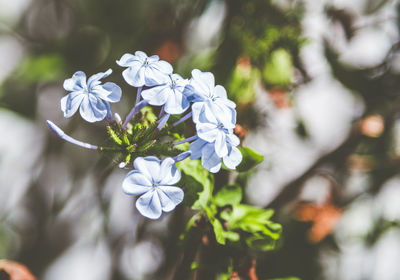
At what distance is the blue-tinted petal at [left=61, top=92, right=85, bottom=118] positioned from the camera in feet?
1.48

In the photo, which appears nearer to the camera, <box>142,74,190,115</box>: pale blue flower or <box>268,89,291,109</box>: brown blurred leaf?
<box>142,74,190,115</box>: pale blue flower

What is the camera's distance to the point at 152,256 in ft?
3.61

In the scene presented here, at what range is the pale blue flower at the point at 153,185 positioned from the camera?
0.42m

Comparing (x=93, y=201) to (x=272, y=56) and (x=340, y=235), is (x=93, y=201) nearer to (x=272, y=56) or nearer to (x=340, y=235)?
(x=272, y=56)

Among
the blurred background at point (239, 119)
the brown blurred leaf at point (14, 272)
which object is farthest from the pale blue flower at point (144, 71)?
the blurred background at point (239, 119)

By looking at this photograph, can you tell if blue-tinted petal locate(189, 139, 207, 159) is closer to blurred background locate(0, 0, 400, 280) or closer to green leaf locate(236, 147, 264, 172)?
green leaf locate(236, 147, 264, 172)

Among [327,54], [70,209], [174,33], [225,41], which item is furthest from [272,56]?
[70,209]

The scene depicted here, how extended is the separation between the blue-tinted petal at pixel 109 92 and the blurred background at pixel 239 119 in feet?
1.95

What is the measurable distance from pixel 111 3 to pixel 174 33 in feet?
0.85

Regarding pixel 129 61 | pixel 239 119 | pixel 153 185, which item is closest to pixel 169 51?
pixel 239 119

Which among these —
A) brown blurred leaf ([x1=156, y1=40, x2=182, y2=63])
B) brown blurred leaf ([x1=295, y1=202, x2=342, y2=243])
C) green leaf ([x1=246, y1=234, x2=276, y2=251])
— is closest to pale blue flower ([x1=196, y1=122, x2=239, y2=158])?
green leaf ([x1=246, y1=234, x2=276, y2=251])

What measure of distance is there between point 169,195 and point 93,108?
16cm

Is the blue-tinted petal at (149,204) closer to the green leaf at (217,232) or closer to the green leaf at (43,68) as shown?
the green leaf at (217,232)

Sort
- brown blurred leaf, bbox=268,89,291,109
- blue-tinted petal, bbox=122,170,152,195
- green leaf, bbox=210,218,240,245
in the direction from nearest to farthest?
blue-tinted petal, bbox=122,170,152,195 → green leaf, bbox=210,218,240,245 → brown blurred leaf, bbox=268,89,291,109
